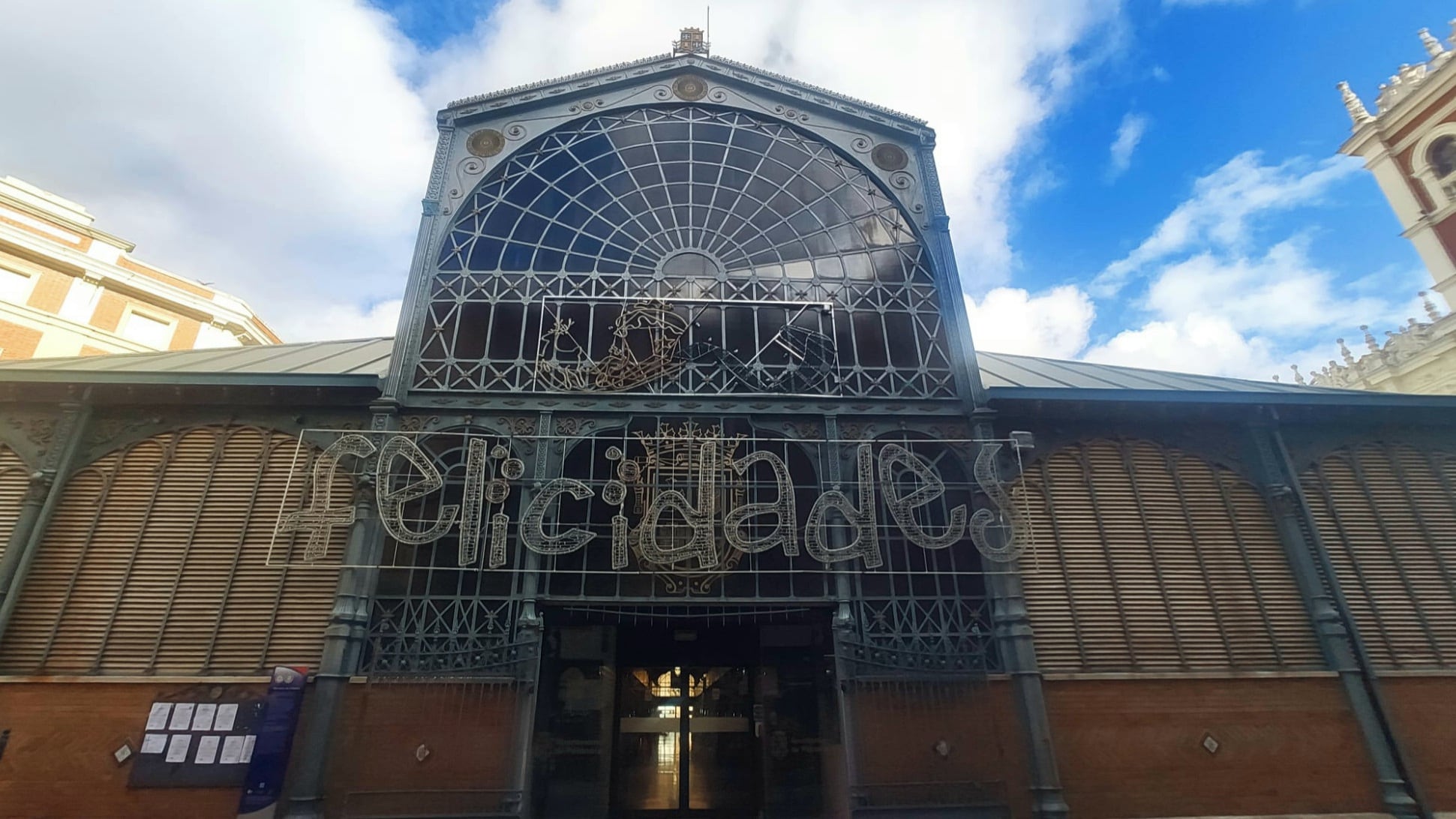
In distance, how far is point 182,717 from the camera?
10562 mm

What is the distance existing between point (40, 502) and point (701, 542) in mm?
11080

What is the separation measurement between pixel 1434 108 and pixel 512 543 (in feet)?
150

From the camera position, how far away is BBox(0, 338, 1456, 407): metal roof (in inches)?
491

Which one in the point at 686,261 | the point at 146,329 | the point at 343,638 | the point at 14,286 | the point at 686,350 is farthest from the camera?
the point at 146,329

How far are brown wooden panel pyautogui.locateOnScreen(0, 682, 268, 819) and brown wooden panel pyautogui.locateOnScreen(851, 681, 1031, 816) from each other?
31.1ft

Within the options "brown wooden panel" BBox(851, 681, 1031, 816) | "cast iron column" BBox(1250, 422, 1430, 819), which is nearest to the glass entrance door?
"brown wooden panel" BBox(851, 681, 1031, 816)

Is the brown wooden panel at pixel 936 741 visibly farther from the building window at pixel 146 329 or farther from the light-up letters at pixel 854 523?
the building window at pixel 146 329

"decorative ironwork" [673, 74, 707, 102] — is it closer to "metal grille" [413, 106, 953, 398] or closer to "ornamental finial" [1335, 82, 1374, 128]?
"metal grille" [413, 106, 953, 398]

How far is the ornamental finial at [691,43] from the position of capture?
56.8ft

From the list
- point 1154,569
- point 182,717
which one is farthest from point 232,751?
point 1154,569

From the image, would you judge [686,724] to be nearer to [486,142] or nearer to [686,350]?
[686,350]

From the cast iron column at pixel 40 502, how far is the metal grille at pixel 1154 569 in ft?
54.5

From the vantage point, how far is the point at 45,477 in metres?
11.9

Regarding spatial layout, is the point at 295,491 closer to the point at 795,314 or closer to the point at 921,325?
the point at 795,314
